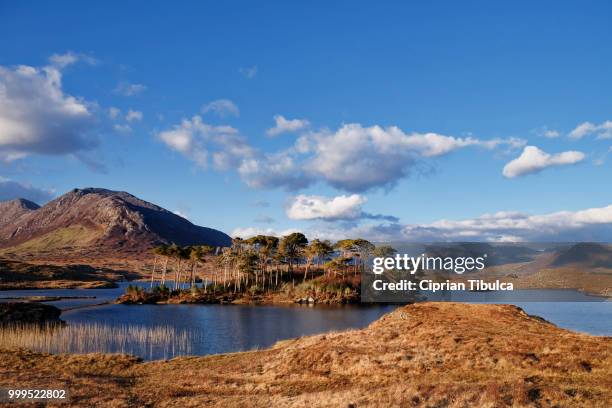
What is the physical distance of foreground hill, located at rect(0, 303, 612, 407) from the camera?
853 inches

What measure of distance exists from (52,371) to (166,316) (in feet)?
168

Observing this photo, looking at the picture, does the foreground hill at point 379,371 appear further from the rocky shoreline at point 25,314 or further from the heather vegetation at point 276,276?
the heather vegetation at point 276,276

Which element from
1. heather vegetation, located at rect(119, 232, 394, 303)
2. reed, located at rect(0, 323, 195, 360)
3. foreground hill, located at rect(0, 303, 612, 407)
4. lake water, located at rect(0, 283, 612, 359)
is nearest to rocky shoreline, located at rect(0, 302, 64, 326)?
lake water, located at rect(0, 283, 612, 359)

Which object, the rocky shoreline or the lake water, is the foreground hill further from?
the rocky shoreline

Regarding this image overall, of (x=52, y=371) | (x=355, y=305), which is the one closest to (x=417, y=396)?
(x=52, y=371)

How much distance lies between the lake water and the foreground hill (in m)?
11.2

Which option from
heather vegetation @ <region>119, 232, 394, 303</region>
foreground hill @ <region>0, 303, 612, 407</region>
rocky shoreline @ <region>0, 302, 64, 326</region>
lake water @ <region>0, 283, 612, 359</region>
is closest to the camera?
foreground hill @ <region>0, 303, 612, 407</region>

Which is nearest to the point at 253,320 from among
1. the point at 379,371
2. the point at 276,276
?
the point at 379,371

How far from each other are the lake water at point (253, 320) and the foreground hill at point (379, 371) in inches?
442

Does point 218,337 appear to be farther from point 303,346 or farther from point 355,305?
point 355,305

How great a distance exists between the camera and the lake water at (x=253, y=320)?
5334cm

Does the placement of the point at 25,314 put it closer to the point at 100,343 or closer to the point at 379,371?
the point at 100,343

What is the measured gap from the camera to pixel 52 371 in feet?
107

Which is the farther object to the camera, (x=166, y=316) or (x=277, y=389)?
(x=166, y=316)
